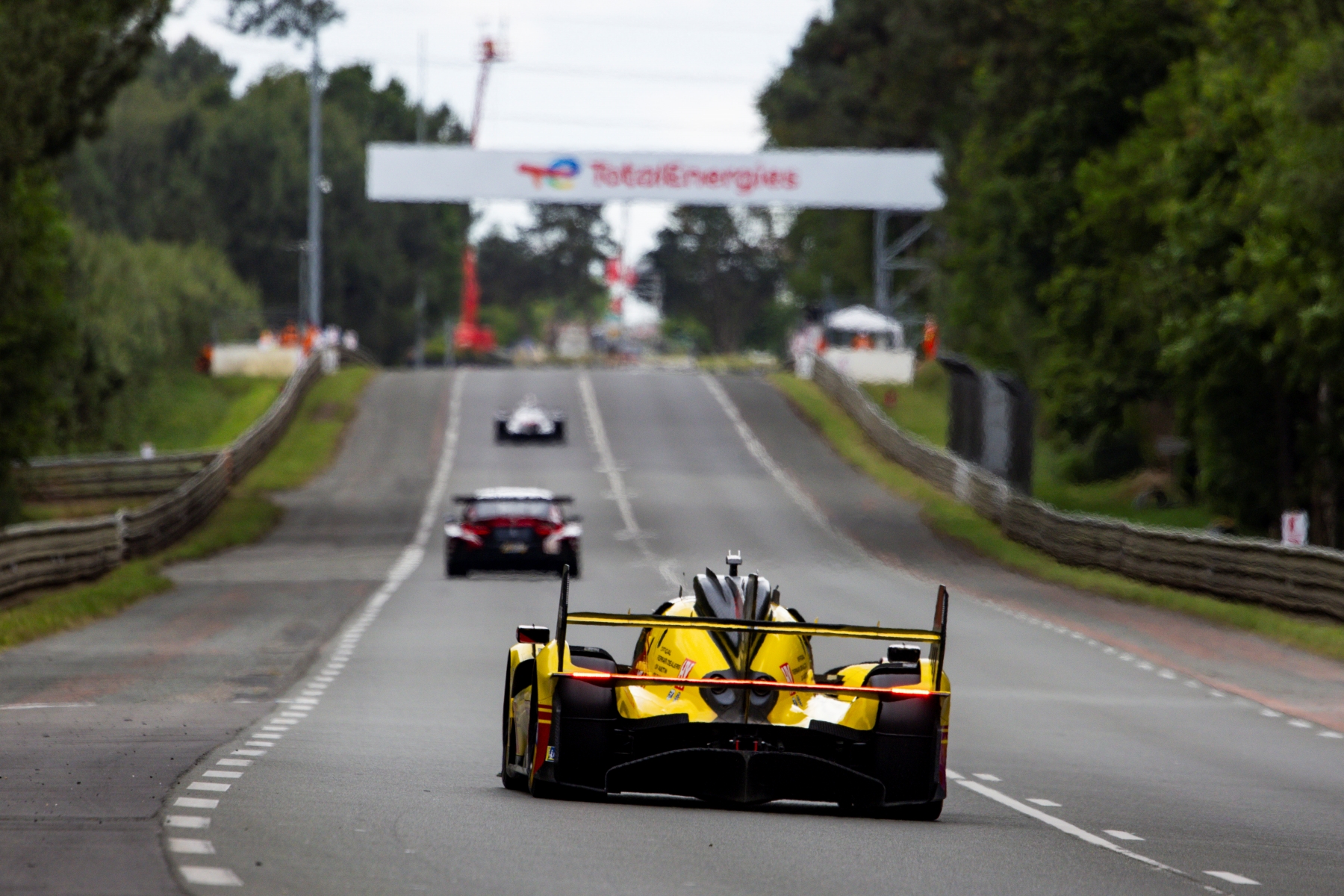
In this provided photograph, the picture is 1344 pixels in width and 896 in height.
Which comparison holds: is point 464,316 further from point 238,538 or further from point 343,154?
point 238,538

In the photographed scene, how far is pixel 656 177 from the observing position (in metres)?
77.6

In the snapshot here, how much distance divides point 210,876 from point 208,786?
10.2 ft

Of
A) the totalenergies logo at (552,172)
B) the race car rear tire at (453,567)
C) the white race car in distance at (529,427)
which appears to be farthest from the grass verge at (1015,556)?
the totalenergies logo at (552,172)

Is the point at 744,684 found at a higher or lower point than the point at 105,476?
higher

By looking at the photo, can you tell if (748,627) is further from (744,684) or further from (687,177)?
(687,177)

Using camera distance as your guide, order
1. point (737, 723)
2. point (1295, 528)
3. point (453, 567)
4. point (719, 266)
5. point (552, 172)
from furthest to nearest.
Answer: point (719, 266) < point (552, 172) < point (453, 567) < point (1295, 528) < point (737, 723)

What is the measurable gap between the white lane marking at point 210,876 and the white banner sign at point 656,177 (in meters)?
67.6

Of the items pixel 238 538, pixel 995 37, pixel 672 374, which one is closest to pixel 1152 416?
pixel 995 37

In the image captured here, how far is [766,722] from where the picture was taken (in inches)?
419

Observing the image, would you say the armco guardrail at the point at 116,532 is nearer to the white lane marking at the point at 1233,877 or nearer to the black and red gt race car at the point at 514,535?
the black and red gt race car at the point at 514,535

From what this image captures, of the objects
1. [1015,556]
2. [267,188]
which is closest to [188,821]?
[1015,556]

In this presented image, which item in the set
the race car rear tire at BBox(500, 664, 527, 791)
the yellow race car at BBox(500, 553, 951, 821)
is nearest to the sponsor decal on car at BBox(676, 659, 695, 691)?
the yellow race car at BBox(500, 553, 951, 821)

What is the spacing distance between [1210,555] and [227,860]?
24.6 metres

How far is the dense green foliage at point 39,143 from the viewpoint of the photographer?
33.7m
